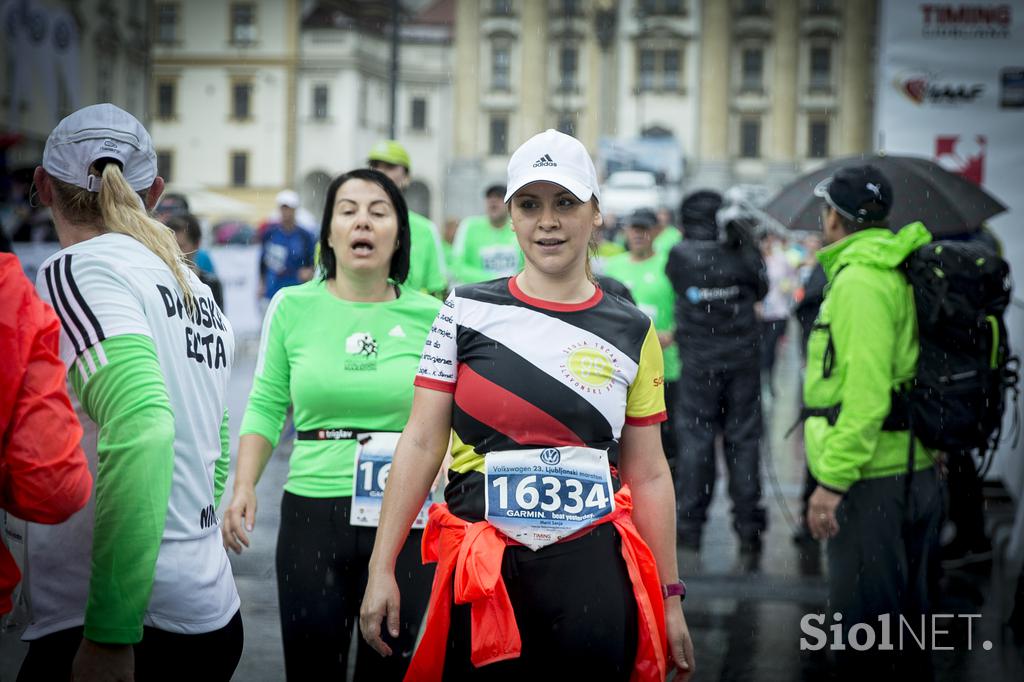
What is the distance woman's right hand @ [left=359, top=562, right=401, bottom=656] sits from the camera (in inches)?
118

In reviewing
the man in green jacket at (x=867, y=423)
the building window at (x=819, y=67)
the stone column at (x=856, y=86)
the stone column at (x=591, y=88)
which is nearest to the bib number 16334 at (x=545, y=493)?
the man in green jacket at (x=867, y=423)

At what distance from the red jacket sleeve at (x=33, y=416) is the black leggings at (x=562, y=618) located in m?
1.06

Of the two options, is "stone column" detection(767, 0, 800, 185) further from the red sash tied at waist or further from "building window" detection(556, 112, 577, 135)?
the red sash tied at waist

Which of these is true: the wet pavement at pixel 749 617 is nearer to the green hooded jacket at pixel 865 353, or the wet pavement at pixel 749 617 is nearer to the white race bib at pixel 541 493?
the green hooded jacket at pixel 865 353

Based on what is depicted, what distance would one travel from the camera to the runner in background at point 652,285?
8727 millimetres

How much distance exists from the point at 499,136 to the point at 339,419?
68508mm

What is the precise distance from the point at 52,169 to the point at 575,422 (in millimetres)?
1343

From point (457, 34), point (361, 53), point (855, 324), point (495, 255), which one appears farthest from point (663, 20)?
point (855, 324)

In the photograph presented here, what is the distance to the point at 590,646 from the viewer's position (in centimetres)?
288

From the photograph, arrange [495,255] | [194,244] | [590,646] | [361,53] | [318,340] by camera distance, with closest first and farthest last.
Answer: [590,646], [318,340], [194,244], [495,255], [361,53]

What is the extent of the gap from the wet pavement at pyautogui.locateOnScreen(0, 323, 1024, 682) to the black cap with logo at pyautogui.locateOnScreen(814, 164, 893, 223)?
212 centimetres

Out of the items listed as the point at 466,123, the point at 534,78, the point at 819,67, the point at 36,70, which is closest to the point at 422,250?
the point at 36,70

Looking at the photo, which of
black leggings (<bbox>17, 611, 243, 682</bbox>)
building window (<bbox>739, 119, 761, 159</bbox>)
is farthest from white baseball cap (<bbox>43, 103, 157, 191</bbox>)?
building window (<bbox>739, 119, 761, 159</bbox>)

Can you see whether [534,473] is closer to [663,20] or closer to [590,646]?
[590,646]
